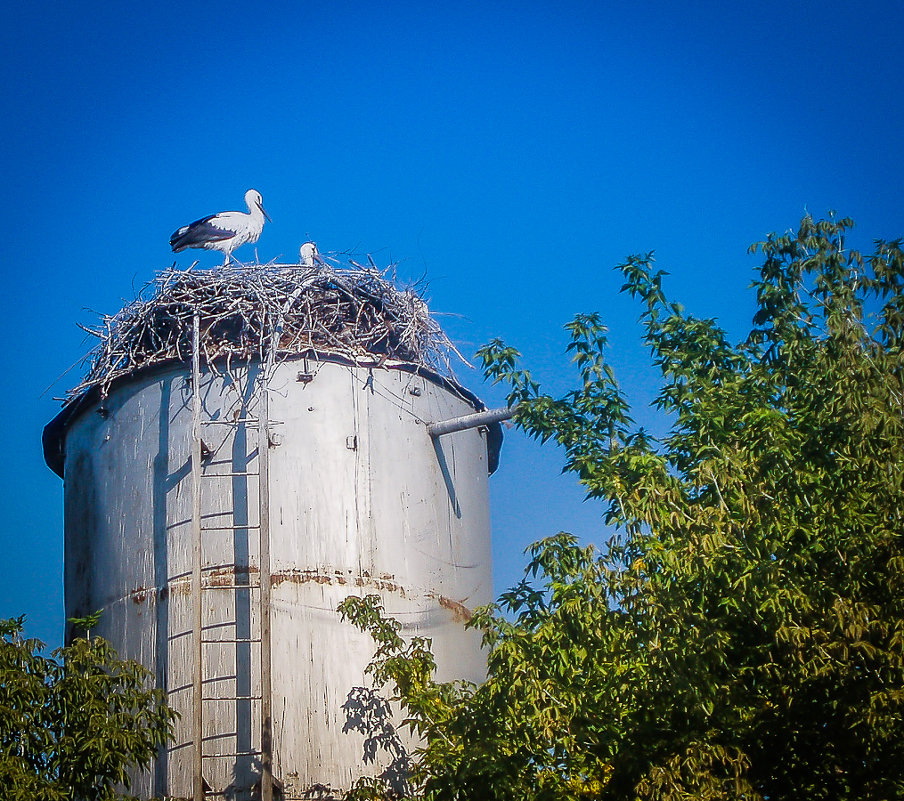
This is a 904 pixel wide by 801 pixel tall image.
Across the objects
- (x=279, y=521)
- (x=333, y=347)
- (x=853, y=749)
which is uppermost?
(x=333, y=347)

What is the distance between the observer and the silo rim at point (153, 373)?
15891 mm

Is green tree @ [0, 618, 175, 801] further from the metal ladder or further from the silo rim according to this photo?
the silo rim

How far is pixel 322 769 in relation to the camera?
46.8ft

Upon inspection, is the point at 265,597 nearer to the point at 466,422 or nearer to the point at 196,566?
the point at 196,566

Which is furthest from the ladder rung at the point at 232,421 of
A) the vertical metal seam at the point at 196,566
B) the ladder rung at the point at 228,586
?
the ladder rung at the point at 228,586

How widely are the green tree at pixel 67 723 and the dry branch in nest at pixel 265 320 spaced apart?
191 inches

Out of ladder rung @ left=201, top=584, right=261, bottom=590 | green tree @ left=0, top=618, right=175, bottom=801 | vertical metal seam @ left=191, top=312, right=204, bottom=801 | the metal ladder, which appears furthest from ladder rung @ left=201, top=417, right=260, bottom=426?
green tree @ left=0, top=618, right=175, bottom=801

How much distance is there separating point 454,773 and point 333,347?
597 centimetres

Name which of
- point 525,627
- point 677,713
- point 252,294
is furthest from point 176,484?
point 677,713

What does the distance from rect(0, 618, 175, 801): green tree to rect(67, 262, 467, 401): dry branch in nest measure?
15.9 feet

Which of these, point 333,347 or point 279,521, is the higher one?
point 333,347

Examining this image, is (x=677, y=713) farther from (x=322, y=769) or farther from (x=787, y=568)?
(x=322, y=769)

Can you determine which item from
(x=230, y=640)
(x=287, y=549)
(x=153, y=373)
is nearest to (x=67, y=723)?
(x=230, y=640)

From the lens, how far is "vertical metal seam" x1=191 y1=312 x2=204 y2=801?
1377 cm
